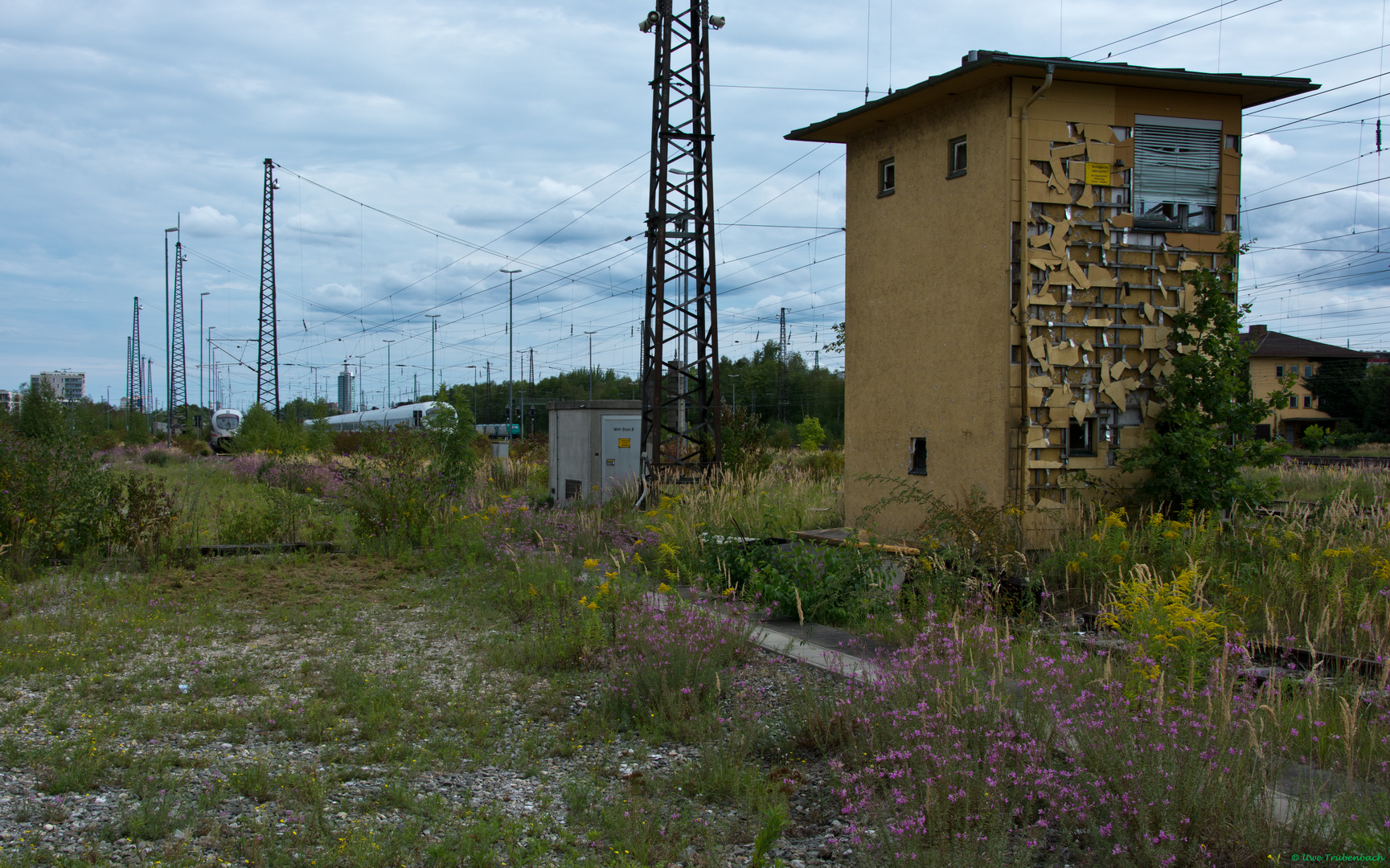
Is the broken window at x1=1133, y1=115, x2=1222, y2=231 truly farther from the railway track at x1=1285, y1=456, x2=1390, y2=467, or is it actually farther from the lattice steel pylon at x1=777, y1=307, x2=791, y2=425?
the lattice steel pylon at x1=777, y1=307, x2=791, y2=425

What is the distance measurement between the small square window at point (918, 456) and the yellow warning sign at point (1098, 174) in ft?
11.7

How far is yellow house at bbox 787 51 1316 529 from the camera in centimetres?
977

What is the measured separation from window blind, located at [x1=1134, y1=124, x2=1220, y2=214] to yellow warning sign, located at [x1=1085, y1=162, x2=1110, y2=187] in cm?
47

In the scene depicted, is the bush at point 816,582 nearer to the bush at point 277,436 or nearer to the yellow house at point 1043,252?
the yellow house at point 1043,252

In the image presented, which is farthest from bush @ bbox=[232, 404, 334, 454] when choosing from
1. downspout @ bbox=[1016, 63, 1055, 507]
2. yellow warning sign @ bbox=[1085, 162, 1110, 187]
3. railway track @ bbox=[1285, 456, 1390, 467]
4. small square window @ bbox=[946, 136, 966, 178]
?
railway track @ bbox=[1285, 456, 1390, 467]

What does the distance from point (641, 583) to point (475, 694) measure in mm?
2543

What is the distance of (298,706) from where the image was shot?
5.38 m

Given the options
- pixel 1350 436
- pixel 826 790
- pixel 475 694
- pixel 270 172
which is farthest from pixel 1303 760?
pixel 1350 436

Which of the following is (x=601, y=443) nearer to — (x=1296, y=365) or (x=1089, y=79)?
(x=1089, y=79)

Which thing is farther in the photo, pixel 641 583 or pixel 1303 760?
pixel 641 583

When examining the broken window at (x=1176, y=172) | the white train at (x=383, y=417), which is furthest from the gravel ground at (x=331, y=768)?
the white train at (x=383, y=417)

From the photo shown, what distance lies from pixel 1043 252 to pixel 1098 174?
127 cm

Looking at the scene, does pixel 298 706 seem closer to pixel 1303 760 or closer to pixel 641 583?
pixel 641 583

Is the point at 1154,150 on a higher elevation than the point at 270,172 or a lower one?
lower
